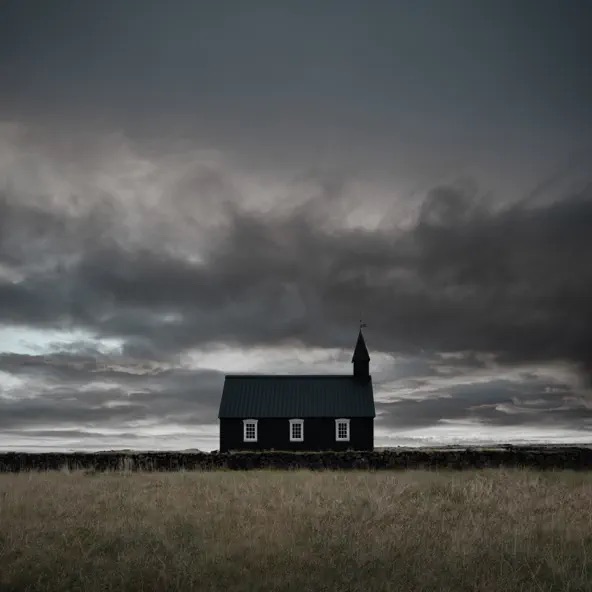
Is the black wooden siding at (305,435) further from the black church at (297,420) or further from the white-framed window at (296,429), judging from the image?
the white-framed window at (296,429)

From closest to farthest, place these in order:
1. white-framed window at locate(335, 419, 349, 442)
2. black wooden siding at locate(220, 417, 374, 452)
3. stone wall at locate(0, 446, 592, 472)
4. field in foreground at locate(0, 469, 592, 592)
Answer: field in foreground at locate(0, 469, 592, 592)
stone wall at locate(0, 446, 592, 472)
black wooden siding at locate(220, 417, 374, 452)
white-framed window at locate(335, 419, 349, 442)

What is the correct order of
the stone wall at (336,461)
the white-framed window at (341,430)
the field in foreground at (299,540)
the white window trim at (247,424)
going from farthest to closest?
the white window trim at (247,424) → the white-framed window at (341,430) → the stone wall at (336,461) → the field in foreground at (299,540)

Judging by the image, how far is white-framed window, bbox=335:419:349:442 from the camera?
49125mm

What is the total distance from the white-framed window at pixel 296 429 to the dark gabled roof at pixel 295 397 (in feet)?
1.66

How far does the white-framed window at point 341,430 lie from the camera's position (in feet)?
161

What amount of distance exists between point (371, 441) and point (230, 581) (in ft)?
133

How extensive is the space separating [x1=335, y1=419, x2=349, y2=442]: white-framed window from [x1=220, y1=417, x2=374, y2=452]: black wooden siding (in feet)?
0.76

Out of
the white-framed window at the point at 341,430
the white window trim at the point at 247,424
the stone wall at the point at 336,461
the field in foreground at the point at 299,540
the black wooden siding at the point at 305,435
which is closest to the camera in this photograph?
the field in foreground at the point at 299,540

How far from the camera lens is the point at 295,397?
165 feet

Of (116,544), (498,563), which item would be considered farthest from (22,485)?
(498,563)

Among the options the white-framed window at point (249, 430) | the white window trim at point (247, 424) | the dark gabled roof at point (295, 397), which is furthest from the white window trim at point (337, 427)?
the white-framed window at point (249, 430)

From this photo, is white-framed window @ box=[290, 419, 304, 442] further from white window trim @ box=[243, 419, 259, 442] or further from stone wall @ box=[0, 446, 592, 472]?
stone wall @ box=[0, 446, 592, 472]

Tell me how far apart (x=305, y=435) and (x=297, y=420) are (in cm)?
123

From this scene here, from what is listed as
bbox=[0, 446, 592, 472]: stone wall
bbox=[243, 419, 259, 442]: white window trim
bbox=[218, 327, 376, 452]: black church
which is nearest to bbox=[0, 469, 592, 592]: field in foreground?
bbox=[0, 446, 592, 472]: stone wall
